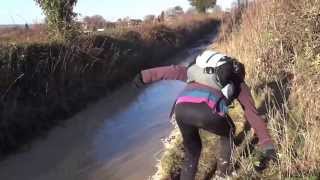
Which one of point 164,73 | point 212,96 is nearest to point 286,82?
point 212,96

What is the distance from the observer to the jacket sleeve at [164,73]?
607 centimetres

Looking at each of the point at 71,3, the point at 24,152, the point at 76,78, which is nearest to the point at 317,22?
the point at 24,152

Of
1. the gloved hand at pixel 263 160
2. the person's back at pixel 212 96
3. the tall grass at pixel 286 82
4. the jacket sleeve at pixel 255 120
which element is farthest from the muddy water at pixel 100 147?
the jacket sleeve at pixel 255 120

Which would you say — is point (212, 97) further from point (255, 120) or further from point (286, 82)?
point (286, 82)

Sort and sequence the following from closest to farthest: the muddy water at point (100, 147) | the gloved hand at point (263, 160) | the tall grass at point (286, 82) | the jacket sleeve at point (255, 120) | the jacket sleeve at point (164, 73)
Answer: the jacket sleeve at point (255, 120) < the jacket sleeve at point (164, 73) < the tall grass at point (286, 82) < the gloved hand at point (263, 160) < the muddy water at point (100, 147)

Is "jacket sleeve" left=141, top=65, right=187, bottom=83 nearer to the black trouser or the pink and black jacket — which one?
the pink and black jacket

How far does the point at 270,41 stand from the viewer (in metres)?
9.06

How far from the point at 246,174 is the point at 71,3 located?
10036 mm

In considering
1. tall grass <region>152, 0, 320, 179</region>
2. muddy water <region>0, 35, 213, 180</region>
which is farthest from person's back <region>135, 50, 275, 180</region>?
muddy water <region>0, 35, 213, 180</region>

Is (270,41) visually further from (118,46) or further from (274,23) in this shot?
(118,46)

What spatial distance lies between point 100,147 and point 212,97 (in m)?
4.89

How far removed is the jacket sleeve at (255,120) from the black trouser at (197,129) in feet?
0.78

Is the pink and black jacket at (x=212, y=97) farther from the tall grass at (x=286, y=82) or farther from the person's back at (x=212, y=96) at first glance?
the tall grass at (x=286, y=82)

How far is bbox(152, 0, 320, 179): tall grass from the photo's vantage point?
630 centimetres
